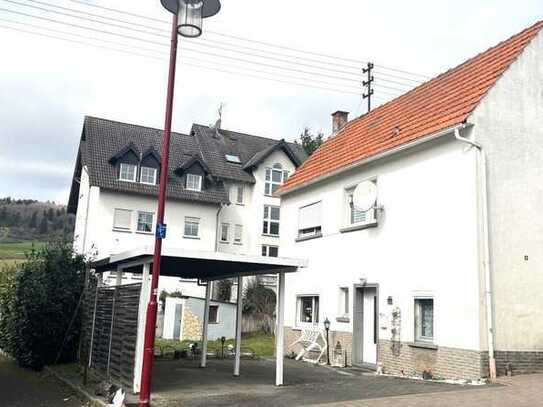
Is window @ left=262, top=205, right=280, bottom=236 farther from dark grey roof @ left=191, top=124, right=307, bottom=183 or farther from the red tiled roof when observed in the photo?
the red tiled roof

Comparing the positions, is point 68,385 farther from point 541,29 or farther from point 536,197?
point 541,29

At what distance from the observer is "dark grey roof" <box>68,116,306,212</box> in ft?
121

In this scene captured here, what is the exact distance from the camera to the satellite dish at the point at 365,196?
1627 centimetres

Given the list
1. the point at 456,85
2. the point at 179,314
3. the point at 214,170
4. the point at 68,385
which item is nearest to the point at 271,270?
the point at 68,385

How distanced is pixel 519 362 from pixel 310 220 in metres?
9.03

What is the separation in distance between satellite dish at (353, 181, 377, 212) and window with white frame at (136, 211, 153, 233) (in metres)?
23.0

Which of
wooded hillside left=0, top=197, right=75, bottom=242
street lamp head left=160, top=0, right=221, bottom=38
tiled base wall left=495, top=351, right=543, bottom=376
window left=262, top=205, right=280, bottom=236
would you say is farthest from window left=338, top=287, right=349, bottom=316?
wooded hillside left=0, top=197, right=75, bottom=242

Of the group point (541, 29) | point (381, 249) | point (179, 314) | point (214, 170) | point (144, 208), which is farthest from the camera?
point (214, 170)

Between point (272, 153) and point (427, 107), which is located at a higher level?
point (272, 153)

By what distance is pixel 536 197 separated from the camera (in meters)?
13.9

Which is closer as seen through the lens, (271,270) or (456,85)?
(271,270)

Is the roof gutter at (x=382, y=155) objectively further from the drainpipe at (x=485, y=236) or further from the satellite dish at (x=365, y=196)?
the satellite dish at (x=365, y=196)

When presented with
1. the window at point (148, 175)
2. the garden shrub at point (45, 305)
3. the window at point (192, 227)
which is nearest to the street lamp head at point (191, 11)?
the garden shrub at point (45, 305)

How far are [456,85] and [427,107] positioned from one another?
94 cm
